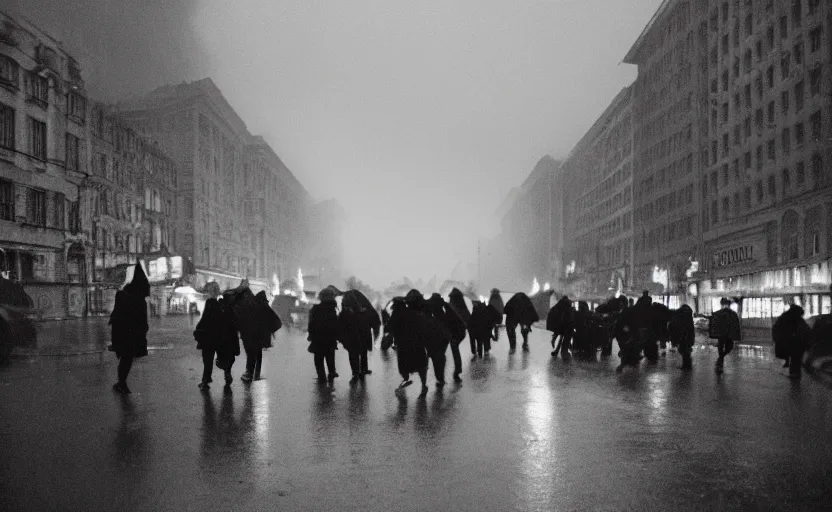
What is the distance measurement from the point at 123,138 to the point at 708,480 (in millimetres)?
58834

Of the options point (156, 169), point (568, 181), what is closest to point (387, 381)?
point (156, 169)

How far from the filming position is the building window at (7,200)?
3894cm

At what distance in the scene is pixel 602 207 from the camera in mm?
97000

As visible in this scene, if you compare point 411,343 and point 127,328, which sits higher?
point 127,328

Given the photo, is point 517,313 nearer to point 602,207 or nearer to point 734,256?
point 734,256

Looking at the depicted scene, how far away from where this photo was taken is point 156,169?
2689 inches

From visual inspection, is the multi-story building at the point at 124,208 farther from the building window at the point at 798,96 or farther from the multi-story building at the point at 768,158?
the building window at the point at 798,96

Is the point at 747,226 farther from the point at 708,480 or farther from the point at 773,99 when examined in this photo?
the point at 708,480

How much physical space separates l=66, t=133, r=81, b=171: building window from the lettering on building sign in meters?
40.5

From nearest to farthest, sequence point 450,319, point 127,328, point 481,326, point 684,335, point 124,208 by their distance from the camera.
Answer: point 127,328
point 450,319
point 684,335
point 481,326
point 124,208

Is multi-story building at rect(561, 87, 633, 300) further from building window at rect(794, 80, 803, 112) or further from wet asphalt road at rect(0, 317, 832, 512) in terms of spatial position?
wet asphalt road at rect(0, 317, 832, 512)

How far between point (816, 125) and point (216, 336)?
39326 millimetres

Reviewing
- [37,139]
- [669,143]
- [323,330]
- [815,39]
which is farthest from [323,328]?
[669,143]

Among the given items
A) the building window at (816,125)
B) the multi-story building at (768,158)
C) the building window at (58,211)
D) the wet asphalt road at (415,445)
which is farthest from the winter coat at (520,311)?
the building window at (58,211)
